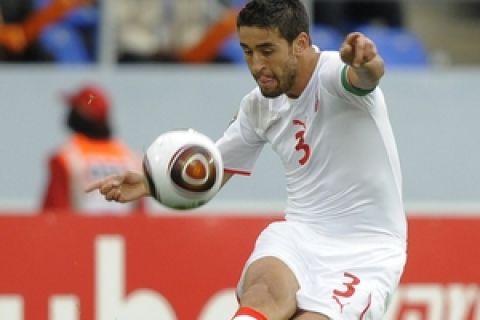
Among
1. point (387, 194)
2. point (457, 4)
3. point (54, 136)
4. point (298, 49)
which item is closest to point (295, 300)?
point (387, 194)

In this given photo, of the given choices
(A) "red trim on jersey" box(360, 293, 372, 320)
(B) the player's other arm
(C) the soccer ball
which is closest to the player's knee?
(A) "red trim on jersey" box(360, 293, 372, 320)

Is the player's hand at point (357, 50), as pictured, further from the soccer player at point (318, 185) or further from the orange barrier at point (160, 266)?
the orange barrier at point (160, 266)

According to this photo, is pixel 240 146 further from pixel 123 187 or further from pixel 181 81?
pixel 181 81

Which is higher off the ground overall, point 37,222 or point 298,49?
point 298,49

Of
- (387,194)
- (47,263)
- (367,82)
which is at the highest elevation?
(367,82)

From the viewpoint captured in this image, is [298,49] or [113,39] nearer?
[298,49]

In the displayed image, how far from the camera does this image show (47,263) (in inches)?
323

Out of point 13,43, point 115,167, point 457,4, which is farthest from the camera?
point 457,4

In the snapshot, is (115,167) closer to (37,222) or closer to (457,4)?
(37,222)

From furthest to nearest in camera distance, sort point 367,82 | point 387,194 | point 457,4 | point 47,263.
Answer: point 457,4
point 47,263
point 387,194
point 367,82

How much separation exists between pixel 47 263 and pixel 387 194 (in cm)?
238

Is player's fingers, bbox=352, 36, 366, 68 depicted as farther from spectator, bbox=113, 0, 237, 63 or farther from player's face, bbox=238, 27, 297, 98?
spectator, bbox=113, 0, 237, 63

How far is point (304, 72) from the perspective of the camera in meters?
6.40

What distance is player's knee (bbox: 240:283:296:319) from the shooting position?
618cm
